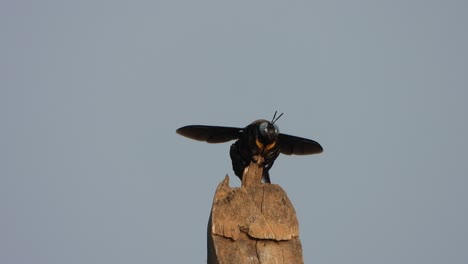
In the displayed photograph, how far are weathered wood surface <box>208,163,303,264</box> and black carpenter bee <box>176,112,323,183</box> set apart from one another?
1.28ft

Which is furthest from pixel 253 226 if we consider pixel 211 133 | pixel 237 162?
pixel 211 133

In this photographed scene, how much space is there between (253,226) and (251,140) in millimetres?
1096

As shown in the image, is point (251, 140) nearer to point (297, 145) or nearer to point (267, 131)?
point (267, 131)

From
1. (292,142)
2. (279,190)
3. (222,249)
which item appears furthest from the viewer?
(292,142)

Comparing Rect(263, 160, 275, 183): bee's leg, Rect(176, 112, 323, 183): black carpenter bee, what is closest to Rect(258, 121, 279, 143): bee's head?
Rect(176, 112, 323, 183): black carpenter bee

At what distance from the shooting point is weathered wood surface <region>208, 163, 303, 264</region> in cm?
1046

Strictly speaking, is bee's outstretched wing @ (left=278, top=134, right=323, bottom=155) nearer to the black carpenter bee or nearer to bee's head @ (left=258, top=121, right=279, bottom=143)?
the black carpenter bee

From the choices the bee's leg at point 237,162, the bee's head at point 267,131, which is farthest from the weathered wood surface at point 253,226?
the bee's head at point 267,131

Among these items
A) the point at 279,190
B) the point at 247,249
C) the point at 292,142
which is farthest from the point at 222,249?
the point at 292,142

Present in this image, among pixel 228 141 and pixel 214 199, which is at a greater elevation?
pixel 228 141

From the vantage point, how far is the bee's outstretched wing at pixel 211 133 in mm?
11656

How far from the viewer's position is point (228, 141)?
11758 millimetres

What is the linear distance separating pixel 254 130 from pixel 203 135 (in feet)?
2.56

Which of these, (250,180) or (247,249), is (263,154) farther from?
(247,249)
